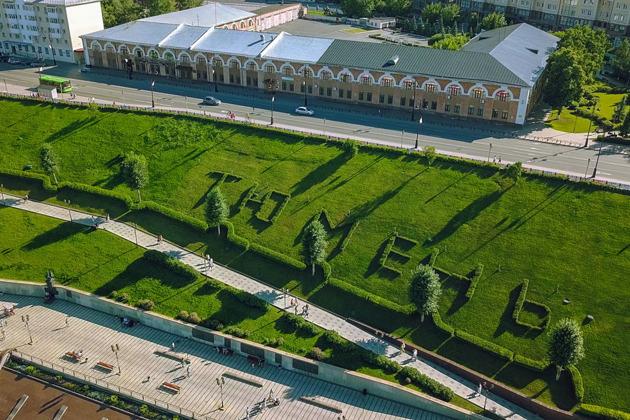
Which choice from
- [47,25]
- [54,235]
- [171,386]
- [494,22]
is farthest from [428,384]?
[494,22]

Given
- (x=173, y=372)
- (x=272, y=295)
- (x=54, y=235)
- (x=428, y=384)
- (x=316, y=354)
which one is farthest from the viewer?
(x=54, y=235)

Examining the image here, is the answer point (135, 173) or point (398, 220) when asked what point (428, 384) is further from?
point (135, 173)

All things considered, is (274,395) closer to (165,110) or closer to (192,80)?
(165,110)

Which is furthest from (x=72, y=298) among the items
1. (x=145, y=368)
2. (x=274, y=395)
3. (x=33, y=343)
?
(x=274, y=395)

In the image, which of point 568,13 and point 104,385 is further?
point 568,13

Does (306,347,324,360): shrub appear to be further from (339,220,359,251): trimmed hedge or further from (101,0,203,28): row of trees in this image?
(101,0,203,28): row of trees

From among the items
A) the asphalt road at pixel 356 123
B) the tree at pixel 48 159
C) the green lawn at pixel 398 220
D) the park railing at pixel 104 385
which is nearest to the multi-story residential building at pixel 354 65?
the asphalt road at pixel 356 123
